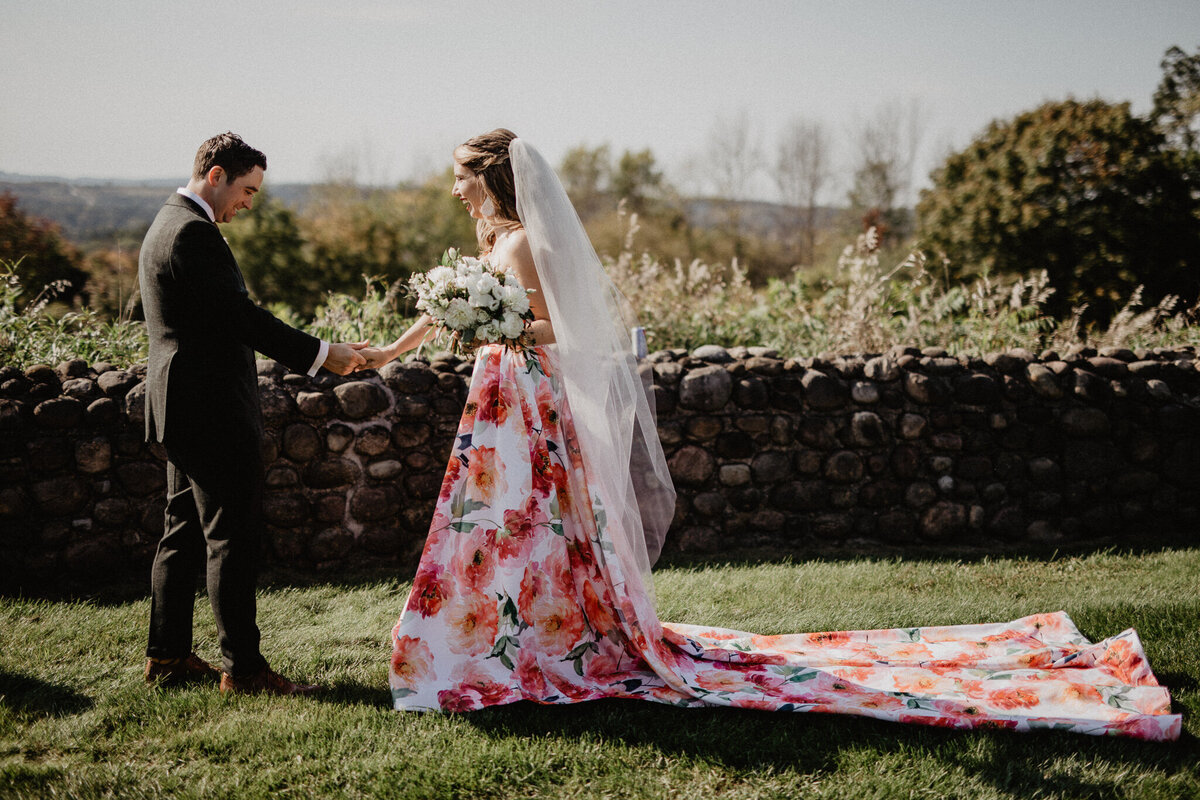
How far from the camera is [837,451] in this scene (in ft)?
16.9

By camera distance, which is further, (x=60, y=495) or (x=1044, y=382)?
(x=1044, y=382)

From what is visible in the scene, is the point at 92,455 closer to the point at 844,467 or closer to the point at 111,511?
the point at 111,511

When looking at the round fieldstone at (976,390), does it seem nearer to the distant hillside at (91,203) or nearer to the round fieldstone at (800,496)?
the round fieldstone at (800,496)

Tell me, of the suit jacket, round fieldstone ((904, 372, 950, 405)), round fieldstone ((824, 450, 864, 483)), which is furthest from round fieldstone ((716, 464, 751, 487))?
the suit jacket

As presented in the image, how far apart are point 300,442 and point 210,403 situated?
1.80 m

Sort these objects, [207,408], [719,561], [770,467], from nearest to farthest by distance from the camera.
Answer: [207,408] → [719,561] → [770,467]

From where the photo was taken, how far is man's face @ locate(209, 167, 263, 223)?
2850mm

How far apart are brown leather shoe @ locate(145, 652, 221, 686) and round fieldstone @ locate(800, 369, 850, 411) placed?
3.78 m

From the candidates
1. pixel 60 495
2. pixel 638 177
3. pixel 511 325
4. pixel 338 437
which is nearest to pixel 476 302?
pixel 511 325

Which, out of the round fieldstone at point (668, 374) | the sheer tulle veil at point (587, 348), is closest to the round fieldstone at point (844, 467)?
the round fieldstone at point (668, 374)

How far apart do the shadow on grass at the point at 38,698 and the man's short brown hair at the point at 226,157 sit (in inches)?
78.7

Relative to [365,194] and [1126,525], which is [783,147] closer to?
[365,194]

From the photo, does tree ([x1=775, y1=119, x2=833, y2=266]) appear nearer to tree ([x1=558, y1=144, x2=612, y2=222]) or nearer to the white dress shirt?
tree ([x1=558, y1=144, x2=612, y2=222])

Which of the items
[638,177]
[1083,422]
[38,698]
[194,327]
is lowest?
[38,698]
